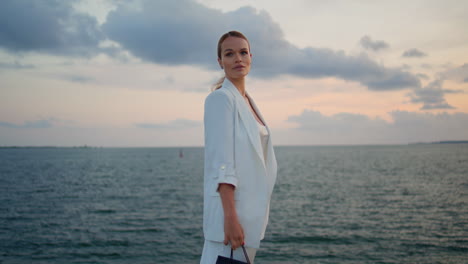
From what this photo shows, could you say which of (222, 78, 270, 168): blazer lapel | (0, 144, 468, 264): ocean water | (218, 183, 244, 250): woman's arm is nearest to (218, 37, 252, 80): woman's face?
(222, 78, 270, 168): blazer lapel

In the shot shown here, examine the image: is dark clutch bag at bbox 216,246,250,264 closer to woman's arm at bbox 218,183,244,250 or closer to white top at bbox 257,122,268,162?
woman's arm at bbox 218,183,244,250

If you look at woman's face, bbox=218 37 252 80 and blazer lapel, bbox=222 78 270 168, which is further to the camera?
woman's face, bbox=218 37 252 80

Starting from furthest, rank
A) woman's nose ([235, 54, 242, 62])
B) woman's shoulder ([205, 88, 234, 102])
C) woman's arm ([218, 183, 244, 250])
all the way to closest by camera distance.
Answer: woman's nose ([235, 54, 242, 62])
woman's shoulder ([205, 88, 234, 102])
woman's arm ([218, 183, 244, 250])

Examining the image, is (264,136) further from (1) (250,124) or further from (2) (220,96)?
(2) (220,96)

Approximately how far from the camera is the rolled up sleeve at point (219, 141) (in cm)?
183

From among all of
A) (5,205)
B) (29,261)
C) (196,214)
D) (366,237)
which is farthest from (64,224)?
(366,237)

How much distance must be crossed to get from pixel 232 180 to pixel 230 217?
193mm

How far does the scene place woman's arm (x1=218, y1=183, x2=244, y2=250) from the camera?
1818 millimetres

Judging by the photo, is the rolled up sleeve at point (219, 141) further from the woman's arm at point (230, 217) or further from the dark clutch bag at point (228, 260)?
the dark clutch bag at point (228, 260)

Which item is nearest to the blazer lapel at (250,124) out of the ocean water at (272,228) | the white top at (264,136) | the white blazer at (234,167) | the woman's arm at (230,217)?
the white blazer at (234,167)

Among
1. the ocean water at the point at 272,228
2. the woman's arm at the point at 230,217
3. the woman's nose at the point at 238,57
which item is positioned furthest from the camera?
the ocean water at the point at 272,228

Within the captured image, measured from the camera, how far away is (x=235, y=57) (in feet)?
7.07

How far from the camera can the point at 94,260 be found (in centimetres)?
1194

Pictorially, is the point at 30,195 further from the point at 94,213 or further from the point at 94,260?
the point at 94,260
